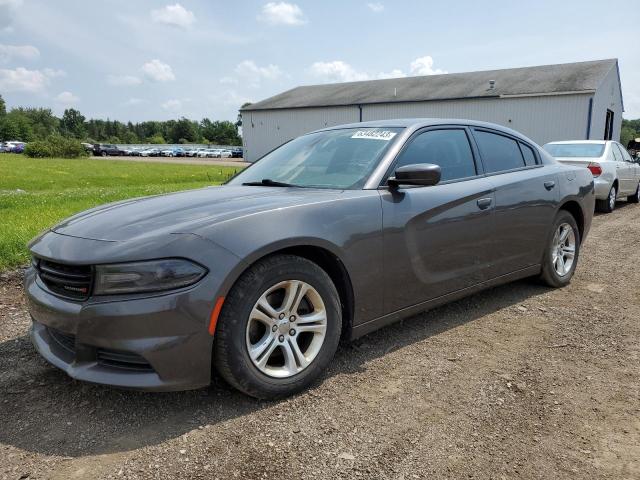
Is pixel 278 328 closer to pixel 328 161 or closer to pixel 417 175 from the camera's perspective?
pixel 417 175

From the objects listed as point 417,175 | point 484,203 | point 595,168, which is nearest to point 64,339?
point 417,175

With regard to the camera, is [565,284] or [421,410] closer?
[421,410]

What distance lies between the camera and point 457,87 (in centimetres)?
3466

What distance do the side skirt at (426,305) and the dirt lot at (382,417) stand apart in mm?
235

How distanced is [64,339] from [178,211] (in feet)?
2.87

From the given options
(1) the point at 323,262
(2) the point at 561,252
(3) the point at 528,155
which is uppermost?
(3) the point at 528,155

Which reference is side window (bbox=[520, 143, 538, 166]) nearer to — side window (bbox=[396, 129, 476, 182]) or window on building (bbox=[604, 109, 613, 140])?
side window (bbox=[396, 129, 476, 182])

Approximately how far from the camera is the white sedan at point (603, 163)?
10.2 metres

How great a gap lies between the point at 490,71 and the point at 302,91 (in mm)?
16615

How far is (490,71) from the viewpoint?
36.6 meters

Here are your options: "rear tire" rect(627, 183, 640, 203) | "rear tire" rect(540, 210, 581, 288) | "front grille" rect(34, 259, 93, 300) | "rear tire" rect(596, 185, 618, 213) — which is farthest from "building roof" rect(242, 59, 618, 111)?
"front grille" rect(34, 259, 93, 300)

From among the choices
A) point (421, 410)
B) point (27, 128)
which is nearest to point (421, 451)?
point (421, 410)

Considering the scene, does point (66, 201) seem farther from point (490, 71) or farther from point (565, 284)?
point (490, 71)

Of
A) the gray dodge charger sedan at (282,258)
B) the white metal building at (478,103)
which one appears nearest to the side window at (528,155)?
the gray dodge charger sedan at (282,258)
